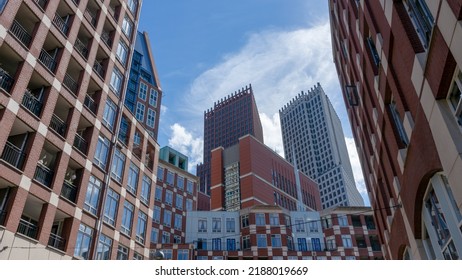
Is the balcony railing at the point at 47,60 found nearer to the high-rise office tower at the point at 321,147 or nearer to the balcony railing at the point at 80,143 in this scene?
the balcony railing at the point at 80,143

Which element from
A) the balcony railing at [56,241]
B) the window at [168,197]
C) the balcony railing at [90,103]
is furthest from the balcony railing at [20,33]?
the window at [168,197]

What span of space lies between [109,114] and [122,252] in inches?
393

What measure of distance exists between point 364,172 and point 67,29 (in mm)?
23507

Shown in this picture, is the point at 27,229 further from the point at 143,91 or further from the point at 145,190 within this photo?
the point at 143,91

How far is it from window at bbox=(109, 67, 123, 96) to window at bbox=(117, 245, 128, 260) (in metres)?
11.8

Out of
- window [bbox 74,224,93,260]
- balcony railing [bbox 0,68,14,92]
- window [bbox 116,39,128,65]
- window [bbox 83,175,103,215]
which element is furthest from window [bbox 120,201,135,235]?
window [bbox 116,39,128,65]

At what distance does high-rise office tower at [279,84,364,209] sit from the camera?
15762 cm

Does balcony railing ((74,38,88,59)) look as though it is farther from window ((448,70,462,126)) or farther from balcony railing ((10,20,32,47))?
window ((448,70,462,126))

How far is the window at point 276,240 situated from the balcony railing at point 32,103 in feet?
145

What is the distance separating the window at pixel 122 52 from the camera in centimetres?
3233

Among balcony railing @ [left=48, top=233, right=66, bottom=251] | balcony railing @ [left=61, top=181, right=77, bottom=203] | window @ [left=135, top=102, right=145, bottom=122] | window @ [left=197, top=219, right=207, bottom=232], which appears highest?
window @ [left=135, top=102, right=145, bottom=122]

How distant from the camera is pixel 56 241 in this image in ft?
70.2

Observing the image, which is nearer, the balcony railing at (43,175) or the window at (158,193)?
the balcony railing at (43,175)

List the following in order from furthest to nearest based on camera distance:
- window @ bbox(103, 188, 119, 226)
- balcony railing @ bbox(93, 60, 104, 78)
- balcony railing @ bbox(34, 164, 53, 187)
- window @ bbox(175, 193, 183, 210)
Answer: window @ bbox(175, 193, 183, 210) → balcony railing @ bbox(93, 60, 104, 78) → window @ bbox(103, 188, 119, 226) → balcony railing @ bbox(34, 164, 53, 187)
